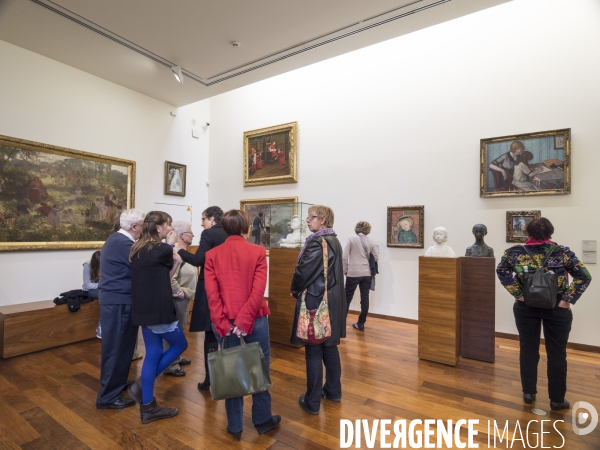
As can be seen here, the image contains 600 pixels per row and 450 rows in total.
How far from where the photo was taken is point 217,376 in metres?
2.32

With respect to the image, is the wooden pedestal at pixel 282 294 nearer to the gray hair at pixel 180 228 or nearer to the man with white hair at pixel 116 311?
the gray hair at pixel 180 228

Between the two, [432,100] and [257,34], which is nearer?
[257,34]

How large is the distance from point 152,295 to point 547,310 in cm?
356

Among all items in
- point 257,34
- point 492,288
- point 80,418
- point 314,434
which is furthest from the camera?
point 257,34

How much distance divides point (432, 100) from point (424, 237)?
261cm

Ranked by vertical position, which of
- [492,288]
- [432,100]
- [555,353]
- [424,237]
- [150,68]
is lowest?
[555,353]

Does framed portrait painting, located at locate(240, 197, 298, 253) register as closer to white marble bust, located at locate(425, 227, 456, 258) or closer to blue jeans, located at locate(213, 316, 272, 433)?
white marble bust, located at locate(425, 227, 456, 258)

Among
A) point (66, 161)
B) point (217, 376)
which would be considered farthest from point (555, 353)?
point (66, 161)

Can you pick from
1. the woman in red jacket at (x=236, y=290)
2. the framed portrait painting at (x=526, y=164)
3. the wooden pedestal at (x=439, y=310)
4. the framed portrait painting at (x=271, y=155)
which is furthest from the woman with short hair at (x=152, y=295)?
the framed portrait painting at (x=271, y=155)

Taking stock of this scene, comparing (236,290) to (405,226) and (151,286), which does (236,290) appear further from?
(405,226)

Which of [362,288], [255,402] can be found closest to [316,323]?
[255,402]

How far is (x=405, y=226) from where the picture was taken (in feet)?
21.1

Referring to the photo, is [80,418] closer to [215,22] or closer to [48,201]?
[48,201]

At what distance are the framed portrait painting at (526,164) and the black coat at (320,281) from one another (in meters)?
3.98
